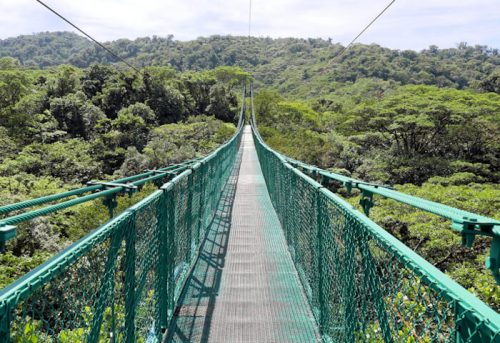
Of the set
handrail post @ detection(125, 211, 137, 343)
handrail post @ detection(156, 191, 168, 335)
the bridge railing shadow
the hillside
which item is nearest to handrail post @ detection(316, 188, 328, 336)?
the bridge railing shadow

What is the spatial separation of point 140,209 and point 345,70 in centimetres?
7977

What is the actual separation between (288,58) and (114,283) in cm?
12072

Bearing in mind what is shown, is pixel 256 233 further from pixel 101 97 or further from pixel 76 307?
pixel 101 97

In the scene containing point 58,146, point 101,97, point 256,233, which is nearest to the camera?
point 256,233

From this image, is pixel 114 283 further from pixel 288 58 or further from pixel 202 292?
pixel 288 58

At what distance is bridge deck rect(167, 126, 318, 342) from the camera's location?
2.75m

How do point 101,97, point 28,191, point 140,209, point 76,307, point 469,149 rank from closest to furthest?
point 76,307 < point 140,209 < point 28,191 < point 469,149 < point 101,97

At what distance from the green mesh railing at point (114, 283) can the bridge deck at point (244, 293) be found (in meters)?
0.19

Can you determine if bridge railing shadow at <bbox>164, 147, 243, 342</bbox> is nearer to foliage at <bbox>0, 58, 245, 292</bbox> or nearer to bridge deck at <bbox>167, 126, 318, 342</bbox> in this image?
bridge deck at <bbox>167, 126, 318, 342</bbox>

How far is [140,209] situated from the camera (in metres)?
2.02

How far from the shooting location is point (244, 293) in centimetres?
342

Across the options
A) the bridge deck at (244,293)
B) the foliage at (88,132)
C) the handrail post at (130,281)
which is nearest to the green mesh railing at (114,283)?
the handrail post at (130,281)

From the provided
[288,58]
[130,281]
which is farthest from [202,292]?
[288,58]

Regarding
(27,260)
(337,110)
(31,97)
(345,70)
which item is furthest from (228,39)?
(27,260)
